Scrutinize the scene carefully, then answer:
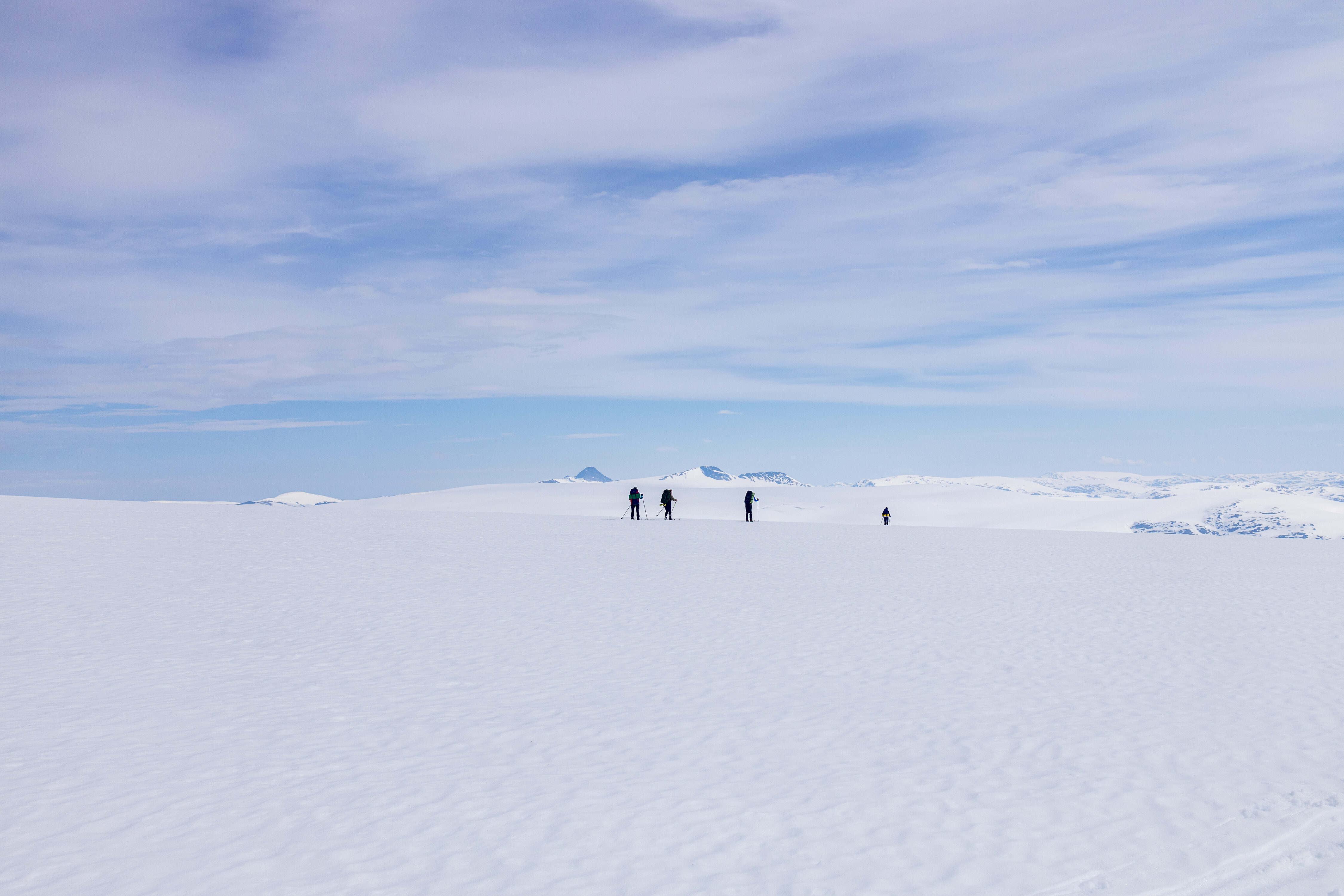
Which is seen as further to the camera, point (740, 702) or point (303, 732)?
point (740, 702)

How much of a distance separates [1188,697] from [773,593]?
9.11 metres

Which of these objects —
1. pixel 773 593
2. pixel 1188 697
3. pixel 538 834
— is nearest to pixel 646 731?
pixel 538 834

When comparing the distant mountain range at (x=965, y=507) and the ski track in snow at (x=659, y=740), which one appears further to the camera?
the distant mountain range at (x=965, y=507)

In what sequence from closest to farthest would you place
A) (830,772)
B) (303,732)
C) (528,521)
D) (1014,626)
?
(830,772) < (303,732) < (1014,626) < (528,521)

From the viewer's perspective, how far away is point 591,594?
1756 centimetres

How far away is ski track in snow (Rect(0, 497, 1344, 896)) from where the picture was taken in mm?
5660

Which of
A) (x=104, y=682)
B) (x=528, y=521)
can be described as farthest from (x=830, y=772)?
(x=528, y=521)

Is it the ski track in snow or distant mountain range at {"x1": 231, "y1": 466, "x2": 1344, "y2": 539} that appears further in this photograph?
distant mountain range at {"x1": 231, "y1": 466, "x2": 1344, "y2": 539}

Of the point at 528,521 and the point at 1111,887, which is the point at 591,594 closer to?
the point at 1111,887

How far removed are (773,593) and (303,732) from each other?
11.2 meters

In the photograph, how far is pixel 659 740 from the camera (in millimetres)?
8234

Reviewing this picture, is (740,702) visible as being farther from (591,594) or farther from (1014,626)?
(591,594)

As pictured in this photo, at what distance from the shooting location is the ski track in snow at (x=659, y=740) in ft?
18.6

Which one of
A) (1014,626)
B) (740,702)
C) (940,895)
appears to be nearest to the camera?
(940,895)
